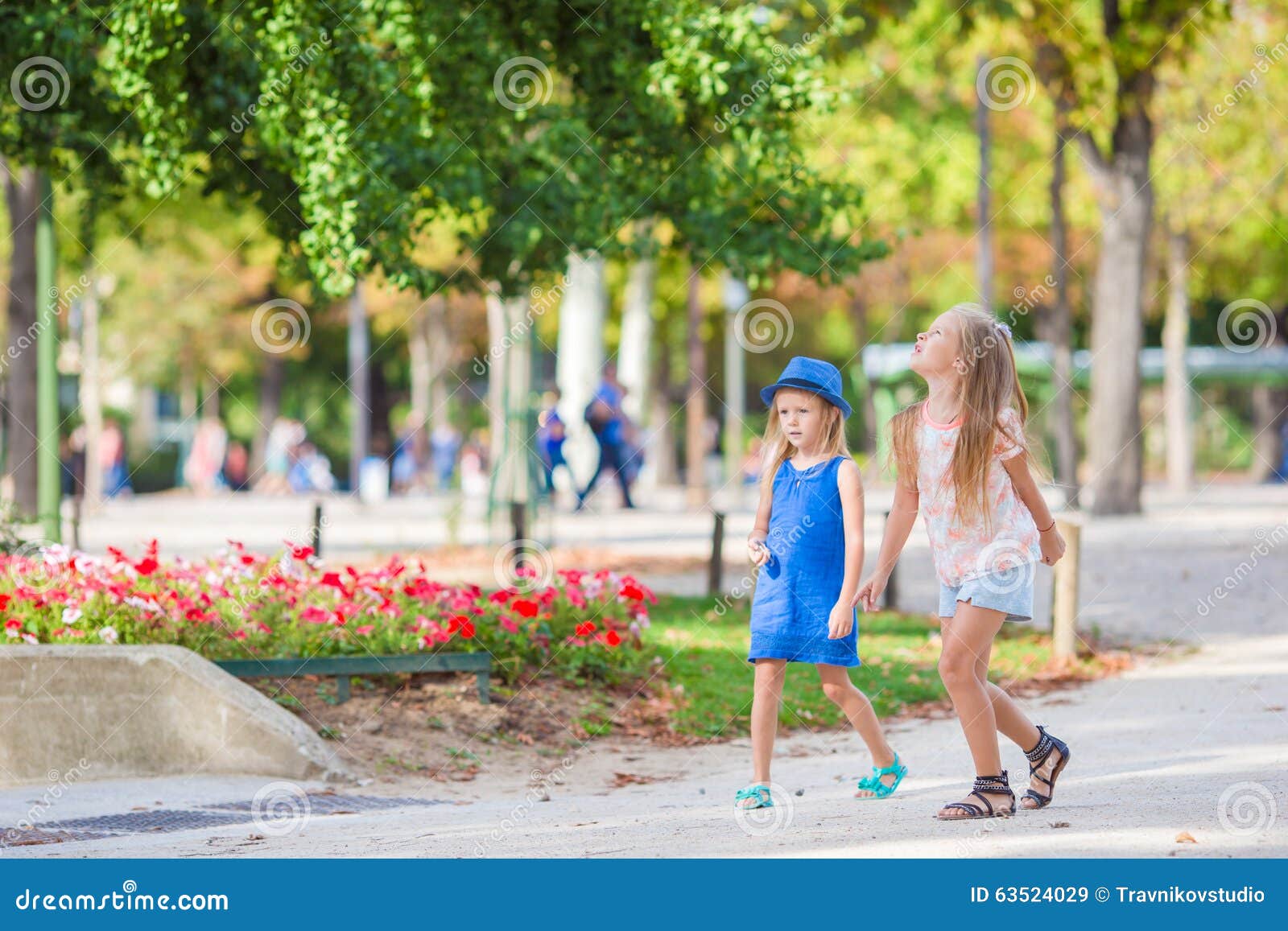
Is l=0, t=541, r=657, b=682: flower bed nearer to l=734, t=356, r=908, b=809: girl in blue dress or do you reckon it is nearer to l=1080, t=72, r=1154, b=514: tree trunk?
l=734, t=356, r=908, b=809: girl in blue dress

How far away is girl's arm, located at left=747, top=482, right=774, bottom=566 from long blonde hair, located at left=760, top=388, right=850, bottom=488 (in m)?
0.04

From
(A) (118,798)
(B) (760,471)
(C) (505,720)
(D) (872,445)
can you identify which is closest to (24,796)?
(A) (118,798)

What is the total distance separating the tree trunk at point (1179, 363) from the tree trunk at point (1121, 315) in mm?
13064

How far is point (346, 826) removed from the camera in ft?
20.5

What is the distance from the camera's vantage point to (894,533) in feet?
19.1

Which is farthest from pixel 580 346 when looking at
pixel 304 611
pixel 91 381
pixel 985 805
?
pixel 985 805

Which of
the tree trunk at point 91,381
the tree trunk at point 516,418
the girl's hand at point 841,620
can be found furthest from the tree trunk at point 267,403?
the girl's hand at point 841,620

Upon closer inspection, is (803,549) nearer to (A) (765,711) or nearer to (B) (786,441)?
(B) (786,441)

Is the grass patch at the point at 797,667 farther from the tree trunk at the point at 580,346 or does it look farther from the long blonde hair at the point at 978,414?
the tree trunk at the point at 580,346

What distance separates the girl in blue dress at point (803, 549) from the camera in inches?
236

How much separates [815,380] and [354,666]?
317 centimetres

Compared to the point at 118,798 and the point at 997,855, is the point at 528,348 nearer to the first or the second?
the point at 118,798

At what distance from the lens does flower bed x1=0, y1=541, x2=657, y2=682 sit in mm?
7828

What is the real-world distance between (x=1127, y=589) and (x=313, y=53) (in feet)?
25.6
